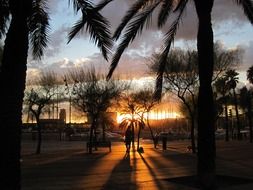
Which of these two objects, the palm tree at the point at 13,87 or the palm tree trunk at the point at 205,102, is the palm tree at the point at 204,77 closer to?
the palm tree trunk at the point at 205,102

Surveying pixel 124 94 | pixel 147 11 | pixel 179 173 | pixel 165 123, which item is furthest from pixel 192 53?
pixel 165 123

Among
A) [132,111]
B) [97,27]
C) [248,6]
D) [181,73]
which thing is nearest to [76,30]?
[97,27]

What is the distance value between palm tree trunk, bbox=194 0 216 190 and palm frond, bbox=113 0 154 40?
2.11 metres

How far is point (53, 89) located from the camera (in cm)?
4634

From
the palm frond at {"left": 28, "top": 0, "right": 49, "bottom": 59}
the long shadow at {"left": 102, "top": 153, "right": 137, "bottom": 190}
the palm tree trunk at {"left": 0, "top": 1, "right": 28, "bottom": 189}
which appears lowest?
the long shadow at {"left": 102, "top": 153, "right": 137, "bottom": 190}

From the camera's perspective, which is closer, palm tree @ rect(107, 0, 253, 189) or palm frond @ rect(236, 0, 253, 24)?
palm tree @ rect(107, 0, 253, 189)

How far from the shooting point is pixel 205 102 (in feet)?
38.1

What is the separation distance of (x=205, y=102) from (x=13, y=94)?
5.38 meters

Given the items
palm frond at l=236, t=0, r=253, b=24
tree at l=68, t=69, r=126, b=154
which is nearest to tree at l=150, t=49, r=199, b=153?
tree at l=68, t=69, r=126, b=154

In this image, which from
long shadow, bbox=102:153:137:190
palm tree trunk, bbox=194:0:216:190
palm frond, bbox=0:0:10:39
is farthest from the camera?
long shadow, bbox=102:153:137:190

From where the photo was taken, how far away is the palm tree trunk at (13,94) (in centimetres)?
778

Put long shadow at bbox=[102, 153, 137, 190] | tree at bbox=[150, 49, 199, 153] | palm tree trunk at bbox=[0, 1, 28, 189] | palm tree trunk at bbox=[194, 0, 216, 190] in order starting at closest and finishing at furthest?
palm tree trunk at bbox=[0, 1, 28, 189] → palm tree trunk at bbox=[194, 0, 216, 190] → long shadow at bbox=[102, 153, 137, 190] → tree at bbox=[150, 49, 199, 153]

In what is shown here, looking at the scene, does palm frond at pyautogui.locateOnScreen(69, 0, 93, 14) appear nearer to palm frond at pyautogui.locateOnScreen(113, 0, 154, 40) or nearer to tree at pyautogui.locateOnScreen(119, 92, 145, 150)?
palm frond at pyautogui.locateOnScreen(113, 0, 154, 40)

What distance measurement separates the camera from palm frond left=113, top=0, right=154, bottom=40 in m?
13.2
